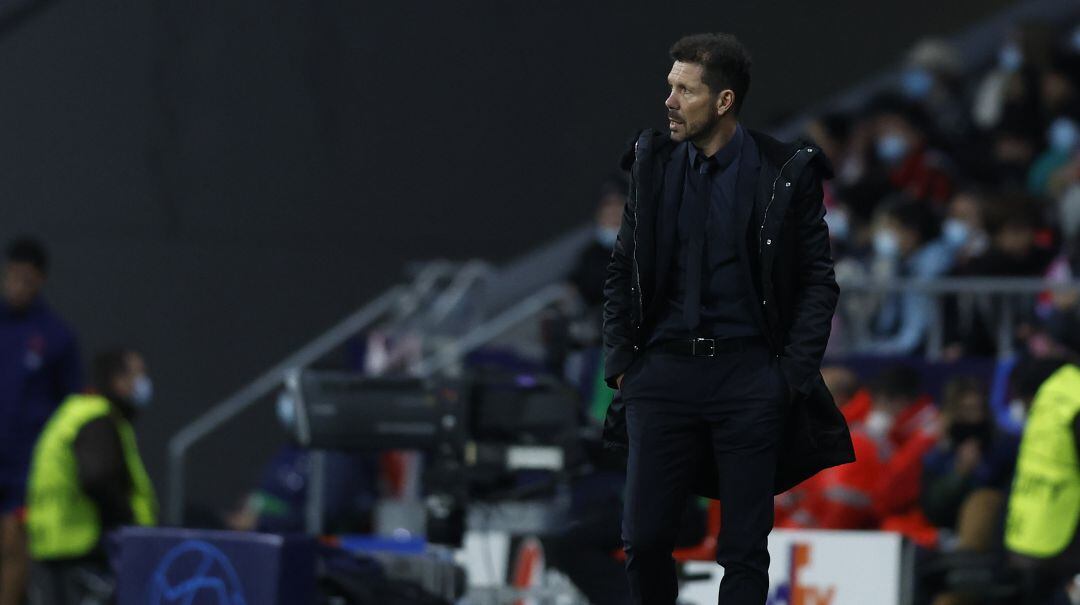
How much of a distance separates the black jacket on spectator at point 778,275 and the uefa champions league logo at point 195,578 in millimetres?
2354

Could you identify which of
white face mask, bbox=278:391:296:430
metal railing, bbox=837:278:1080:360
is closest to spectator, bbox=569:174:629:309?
metal railing, bbox=837:278:1080:360

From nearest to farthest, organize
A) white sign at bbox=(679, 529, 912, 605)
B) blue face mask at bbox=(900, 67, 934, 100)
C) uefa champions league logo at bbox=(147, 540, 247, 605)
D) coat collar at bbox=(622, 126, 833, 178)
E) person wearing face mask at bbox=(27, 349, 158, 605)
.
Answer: coat collar at bbox=(622, 126, 833, 178)
uefa champions league logo at bbox=(147, 540, 247, 605)
white sign at bbox=(679, 529, 912, 605)
person wearing face mask at bbox=(27, 349, 158, 605)
blue face mask at bbox=(900, 67, 934, 100)

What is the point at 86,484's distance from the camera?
10367 millimetres

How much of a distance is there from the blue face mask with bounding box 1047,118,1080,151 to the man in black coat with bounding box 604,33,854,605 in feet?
26.0

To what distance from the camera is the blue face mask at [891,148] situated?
14559 millimetres

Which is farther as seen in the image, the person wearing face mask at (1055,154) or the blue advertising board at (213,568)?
the person wearing face mask at (1055,154)

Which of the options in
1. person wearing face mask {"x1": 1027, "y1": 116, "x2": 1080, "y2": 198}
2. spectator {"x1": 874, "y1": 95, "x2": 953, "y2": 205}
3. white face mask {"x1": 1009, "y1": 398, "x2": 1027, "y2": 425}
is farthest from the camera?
spectator {"x1": 874, "y1": 95, "x2": 953, "y2": 205}

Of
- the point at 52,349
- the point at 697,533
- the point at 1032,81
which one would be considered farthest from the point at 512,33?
the point at 697,533

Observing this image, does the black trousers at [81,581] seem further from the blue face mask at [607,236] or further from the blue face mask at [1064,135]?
the blue face mask at [1064,135]

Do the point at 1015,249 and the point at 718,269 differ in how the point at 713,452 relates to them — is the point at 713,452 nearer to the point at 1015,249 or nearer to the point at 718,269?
the point at 718,269

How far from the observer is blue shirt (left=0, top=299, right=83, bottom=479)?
11055 mm

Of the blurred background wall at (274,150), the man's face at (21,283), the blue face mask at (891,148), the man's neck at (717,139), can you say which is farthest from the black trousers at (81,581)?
the blue face mask at (891,148)

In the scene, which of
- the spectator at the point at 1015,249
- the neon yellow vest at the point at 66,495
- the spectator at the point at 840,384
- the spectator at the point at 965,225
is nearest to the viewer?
the neon yellow vest at the point at 66,495

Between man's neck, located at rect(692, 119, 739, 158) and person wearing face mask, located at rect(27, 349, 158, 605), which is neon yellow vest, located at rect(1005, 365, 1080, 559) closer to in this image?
man's neck, located at rect(692, 119, 739, 158)
